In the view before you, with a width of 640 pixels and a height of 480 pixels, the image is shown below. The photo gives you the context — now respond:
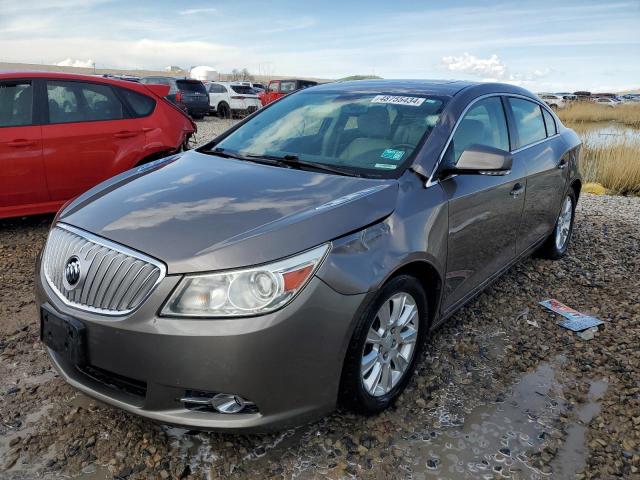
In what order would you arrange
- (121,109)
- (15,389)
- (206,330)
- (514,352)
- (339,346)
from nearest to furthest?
(206,330)
(339,346)
(15,389)
(514,352)
(121,109)

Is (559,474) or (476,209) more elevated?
(476,209)

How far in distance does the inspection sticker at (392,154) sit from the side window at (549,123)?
87.4 inches

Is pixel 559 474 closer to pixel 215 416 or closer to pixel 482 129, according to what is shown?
pixel 215 416

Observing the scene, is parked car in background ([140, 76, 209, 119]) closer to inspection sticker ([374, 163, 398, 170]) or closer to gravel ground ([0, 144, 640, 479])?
gravel ground ([0, 144, 640, 479])

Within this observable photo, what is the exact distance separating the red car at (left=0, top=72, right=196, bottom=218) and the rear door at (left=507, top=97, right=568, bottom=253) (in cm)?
366

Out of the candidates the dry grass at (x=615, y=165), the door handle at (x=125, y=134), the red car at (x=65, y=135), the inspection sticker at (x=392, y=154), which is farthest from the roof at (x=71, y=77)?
the dry grass at (x=615, y=165)

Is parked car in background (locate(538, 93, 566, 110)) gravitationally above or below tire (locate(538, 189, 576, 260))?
above

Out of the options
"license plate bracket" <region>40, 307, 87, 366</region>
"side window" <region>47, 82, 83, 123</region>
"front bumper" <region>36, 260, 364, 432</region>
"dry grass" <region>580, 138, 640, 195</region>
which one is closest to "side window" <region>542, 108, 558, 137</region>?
"front bumper" <region>36, 260, 364, 432</region>

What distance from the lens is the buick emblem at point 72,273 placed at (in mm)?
2262

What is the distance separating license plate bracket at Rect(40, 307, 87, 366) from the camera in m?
2.16

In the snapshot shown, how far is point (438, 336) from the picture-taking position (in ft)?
11.7

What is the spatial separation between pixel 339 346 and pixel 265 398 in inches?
14.4

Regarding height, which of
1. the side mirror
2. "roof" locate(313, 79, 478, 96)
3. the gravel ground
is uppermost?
"roof" locate(313, 79, 478, 96)

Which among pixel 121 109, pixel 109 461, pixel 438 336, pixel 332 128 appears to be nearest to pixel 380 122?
pixel 332 128
